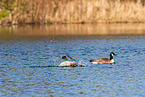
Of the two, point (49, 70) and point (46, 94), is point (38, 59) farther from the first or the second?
point (46, 94)

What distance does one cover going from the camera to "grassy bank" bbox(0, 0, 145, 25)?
349 ft

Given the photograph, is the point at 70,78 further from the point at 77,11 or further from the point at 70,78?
the point at 77,11

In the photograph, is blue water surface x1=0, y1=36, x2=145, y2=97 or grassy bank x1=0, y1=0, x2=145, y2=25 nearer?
blue water surface x1=0, y1=36, x2=145, y2=97

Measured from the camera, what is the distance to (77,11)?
110250mm

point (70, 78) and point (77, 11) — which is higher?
point (77, 11)

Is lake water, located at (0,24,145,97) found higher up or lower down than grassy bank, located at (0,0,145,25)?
lower down

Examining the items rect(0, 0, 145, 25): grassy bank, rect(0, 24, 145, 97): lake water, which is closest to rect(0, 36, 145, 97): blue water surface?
rect(0, 24, 145, 97): lake water

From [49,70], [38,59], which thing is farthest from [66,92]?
[38,59]

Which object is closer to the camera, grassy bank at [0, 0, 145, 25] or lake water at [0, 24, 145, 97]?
lake water at [0, 24, 145, 97]

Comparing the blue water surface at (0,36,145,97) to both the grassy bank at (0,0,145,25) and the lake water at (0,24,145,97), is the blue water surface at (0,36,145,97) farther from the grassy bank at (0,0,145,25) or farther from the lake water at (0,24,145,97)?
Answer: the grassy bank at (0,0,145,25)

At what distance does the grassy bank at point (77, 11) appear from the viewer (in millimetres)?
106250

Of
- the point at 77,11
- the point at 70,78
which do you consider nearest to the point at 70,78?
the point at 70,78

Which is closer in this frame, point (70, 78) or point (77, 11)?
point (70, 78)

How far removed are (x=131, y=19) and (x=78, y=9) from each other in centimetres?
1565
